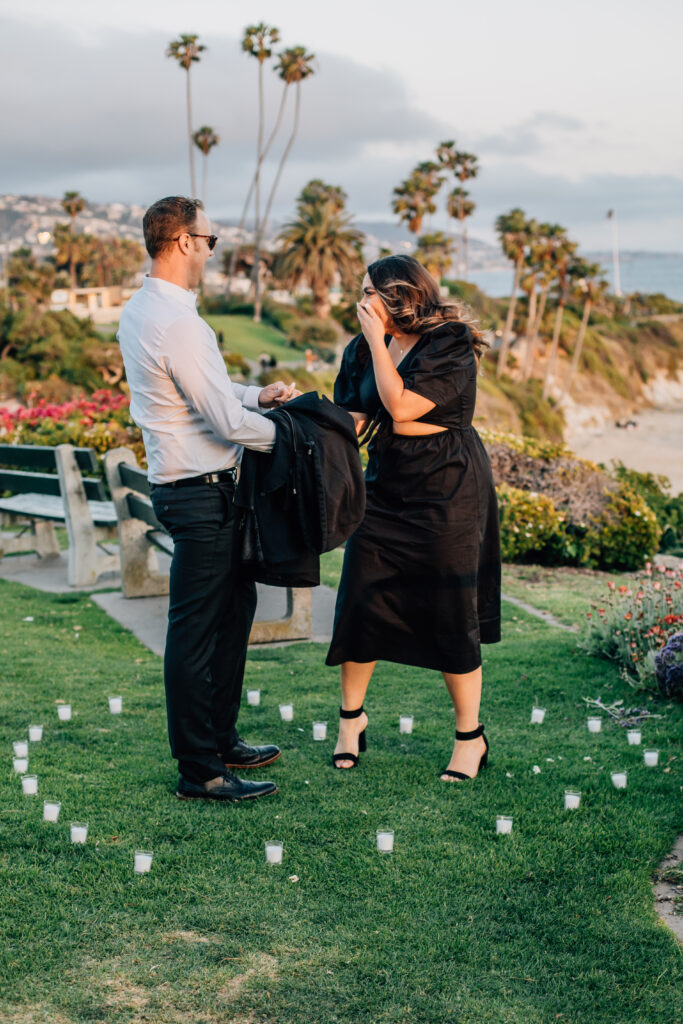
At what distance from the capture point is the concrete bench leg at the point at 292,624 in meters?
6.25

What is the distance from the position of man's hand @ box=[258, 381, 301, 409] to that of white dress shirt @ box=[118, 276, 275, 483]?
1.03 feet

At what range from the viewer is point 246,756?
161 inches

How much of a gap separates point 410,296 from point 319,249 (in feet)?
204

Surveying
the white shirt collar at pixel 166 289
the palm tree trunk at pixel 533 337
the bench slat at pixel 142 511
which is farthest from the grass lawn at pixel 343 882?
the palm tree trunk at pixel 533 337

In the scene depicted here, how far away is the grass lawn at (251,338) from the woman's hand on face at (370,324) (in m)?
43.3

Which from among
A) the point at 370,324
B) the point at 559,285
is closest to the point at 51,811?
the point at 370,324

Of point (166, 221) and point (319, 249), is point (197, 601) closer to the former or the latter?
point (166, 221)

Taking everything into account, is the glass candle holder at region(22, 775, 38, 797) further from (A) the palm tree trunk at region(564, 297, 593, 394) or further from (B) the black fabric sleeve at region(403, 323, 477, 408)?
(A) the palm tree trunk at region(564, 297, 593, 394)

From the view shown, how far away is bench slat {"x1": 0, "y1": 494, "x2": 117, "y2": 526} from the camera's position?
779 cm

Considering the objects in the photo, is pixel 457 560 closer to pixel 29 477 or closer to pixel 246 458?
pixel 246 458

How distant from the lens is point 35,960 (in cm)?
270

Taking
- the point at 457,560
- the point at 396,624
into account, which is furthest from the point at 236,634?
the point at 457,560

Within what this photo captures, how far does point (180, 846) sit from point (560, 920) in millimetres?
1298

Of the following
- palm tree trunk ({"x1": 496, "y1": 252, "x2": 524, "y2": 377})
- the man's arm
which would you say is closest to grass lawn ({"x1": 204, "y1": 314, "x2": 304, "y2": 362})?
palm tree trunk ({"x1": 496, "y1": 252, "x2": 524, "y2": 377})
